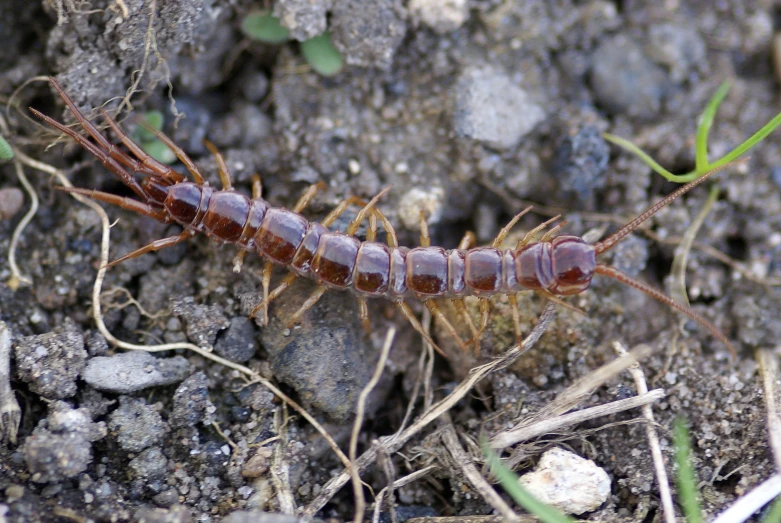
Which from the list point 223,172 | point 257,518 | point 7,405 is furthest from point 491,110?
point 7,405

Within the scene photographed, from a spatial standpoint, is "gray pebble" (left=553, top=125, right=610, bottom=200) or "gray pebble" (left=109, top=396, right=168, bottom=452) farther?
"gray pebble" (left=553, top=125, right=610, bottom=200)

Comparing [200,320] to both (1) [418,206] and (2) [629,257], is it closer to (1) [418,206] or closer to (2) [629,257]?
(1) [418,206]

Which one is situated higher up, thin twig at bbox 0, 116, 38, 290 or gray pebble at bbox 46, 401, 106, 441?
thin twig at bbox 0, 116, 38, 290

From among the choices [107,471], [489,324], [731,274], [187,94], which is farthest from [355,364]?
[731,274]

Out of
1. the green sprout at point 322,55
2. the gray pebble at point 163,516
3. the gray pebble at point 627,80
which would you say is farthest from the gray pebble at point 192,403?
the gray pebble at point 627,80

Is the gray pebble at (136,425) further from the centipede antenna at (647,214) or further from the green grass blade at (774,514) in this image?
the green grass blade at (774,514)

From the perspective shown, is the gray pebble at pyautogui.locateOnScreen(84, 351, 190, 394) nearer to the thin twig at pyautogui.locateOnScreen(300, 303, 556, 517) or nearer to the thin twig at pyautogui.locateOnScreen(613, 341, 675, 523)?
the thin twig at pyautogui.locateOnScreen(300, 303, 556, 517)

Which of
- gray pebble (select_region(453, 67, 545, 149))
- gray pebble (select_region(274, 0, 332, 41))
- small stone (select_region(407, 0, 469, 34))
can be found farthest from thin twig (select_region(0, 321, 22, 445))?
small stone (select_region(407, 0, 469, 34))
